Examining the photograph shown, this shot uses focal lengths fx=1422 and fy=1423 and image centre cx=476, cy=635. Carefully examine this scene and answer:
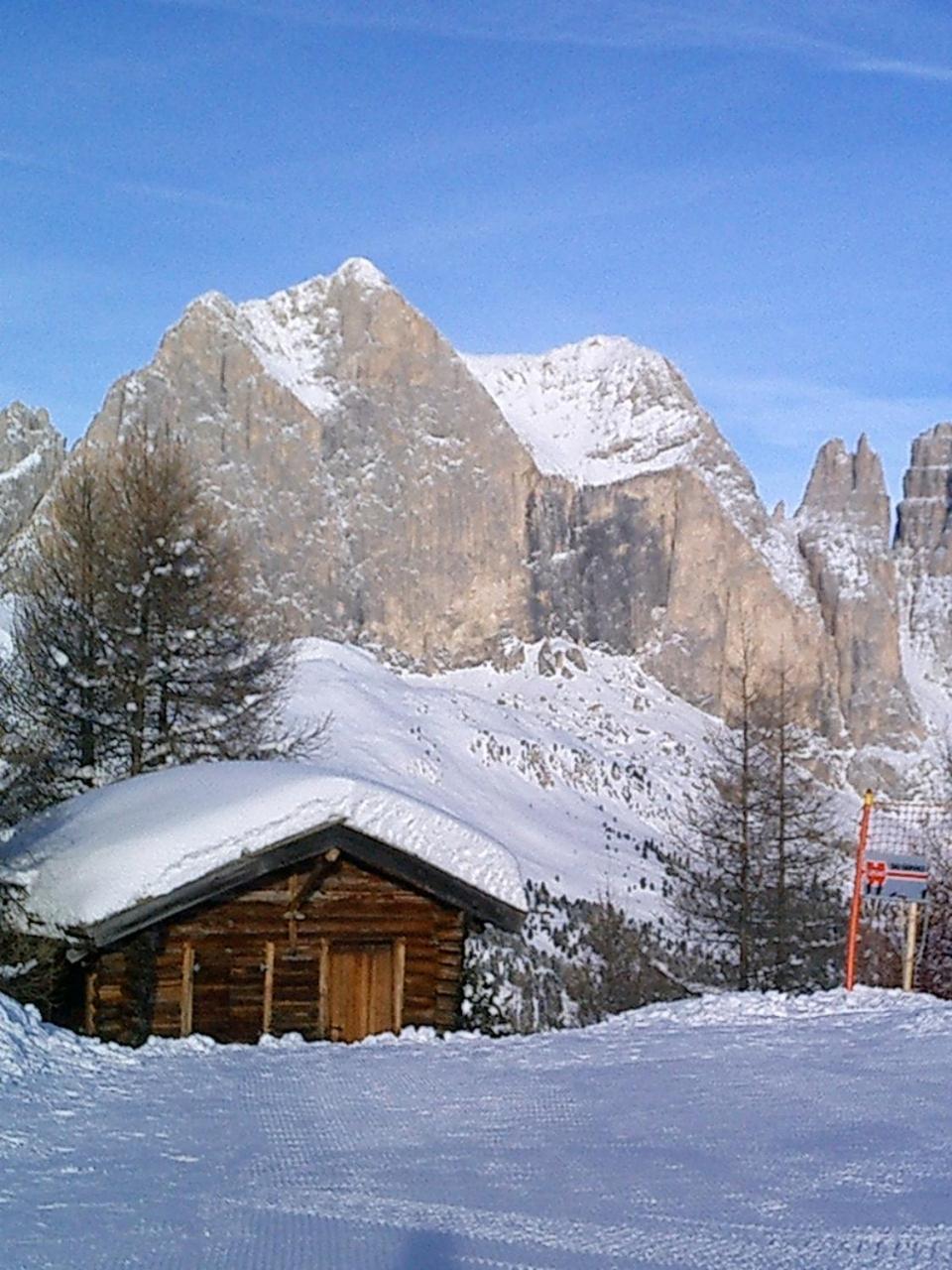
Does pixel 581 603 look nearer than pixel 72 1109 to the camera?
No

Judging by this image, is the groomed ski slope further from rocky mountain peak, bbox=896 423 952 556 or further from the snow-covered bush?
rocky mountain peak, bbox=896 423 952 556

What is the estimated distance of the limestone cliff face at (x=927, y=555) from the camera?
168 meters

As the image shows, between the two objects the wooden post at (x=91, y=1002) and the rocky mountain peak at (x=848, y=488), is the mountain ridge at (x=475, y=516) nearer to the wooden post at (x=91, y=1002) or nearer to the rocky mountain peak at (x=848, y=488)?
the rocky mountain peak at (x=848, y=488)

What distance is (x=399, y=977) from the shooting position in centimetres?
1209

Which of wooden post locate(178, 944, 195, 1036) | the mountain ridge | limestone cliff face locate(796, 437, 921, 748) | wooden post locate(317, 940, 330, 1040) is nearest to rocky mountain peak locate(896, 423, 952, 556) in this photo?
limestone cliff face locate(796, 437, 921, 748)

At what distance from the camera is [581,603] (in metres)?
121

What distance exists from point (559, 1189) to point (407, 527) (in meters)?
110

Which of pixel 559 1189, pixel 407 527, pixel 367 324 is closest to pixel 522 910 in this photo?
pixel 559 1189

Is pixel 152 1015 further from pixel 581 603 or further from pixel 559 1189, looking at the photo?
pixel 581 603

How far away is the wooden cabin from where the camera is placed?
10.7m

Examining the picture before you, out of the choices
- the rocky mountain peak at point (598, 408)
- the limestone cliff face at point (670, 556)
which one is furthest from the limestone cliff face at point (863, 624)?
the rocky mountain peak at point (598, 408)

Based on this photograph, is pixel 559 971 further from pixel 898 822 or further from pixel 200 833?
pixel 200 833

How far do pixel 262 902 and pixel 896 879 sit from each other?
5022mm

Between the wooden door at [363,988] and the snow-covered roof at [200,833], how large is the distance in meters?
1.05
